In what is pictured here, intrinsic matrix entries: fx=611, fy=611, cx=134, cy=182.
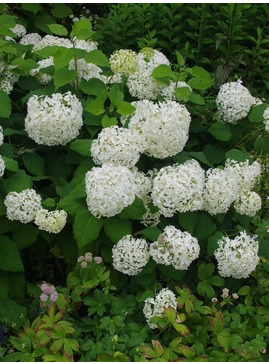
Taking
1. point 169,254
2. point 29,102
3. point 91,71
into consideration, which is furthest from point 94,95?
point 169,254

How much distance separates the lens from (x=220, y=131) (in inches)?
151

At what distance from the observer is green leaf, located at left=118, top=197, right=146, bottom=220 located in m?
3.16

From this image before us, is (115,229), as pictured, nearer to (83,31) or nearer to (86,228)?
(86,228)

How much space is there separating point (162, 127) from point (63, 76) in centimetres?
70

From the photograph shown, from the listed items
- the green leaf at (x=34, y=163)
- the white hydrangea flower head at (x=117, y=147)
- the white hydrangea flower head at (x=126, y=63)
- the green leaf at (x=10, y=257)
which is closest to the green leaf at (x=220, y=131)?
the white hydrangea flower head at (x=126, y=63)

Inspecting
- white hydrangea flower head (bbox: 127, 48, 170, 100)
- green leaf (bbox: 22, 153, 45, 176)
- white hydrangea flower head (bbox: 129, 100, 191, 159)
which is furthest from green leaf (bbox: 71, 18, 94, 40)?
green leaf (bbox: 22, 153, 45, 176)

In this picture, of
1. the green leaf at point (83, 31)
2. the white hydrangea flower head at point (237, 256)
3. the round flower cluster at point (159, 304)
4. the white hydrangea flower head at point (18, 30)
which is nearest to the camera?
the round flower cluster at point (159, 304)

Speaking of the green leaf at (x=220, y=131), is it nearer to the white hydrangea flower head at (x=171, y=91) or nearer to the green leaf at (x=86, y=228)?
the white hydrangea flower head at (x=171, y=91)

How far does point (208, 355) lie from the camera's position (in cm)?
295

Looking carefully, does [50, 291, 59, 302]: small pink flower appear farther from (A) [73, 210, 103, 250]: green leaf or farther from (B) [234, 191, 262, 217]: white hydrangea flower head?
(B) [234, 191, 262, 217]: white hydrangea flower head

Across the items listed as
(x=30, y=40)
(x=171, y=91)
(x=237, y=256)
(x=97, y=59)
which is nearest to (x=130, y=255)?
(x=237, y=256)

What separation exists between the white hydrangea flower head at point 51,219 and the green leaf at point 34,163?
404 millimetres

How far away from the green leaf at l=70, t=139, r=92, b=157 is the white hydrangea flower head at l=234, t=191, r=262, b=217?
89 cm

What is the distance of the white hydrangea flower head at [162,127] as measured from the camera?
3250 mm
